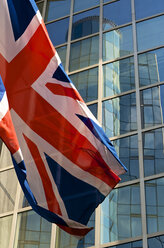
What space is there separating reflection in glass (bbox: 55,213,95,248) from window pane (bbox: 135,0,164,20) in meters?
8.32

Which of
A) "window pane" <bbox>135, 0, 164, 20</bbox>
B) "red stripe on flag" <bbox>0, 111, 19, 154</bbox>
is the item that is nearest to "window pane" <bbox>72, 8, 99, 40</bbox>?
"window pane" <bbox>135, 0, 164, 20</bbox>

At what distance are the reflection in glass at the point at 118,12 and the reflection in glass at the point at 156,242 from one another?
9096 mm

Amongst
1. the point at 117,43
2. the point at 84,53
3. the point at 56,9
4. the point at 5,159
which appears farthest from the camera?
the point at 56,9

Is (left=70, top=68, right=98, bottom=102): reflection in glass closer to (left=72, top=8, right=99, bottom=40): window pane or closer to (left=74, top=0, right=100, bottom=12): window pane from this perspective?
(left=72, top=8, right=99, bottom=40): window pane

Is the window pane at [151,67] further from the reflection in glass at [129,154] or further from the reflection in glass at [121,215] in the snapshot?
the reflection in glass at [121,215]

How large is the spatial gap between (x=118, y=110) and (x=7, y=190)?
4.32 metres

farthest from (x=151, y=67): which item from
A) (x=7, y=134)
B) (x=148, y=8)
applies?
(x=7, y=134)

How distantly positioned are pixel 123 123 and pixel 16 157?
8.24 meters

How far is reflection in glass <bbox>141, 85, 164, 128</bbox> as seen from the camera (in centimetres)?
1553

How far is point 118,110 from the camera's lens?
53.7 ft

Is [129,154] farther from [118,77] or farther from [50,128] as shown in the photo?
[50,128]

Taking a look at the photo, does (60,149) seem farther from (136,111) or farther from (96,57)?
(96,57)

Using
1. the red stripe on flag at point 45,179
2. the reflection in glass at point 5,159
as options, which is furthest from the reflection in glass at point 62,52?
the red stripe on flag at point 45,179

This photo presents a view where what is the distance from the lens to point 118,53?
18.2 meters
